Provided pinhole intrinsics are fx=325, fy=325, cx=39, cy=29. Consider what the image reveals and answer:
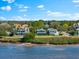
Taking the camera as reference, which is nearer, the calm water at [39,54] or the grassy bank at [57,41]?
the calm water at [39,54]

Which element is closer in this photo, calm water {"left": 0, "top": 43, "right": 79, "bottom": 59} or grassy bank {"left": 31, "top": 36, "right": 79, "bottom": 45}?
calm water {"left": 0, "top": 43, "right": 79, "bottom": 59}

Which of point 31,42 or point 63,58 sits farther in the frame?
point 31,42

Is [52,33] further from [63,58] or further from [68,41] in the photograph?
[63,58]

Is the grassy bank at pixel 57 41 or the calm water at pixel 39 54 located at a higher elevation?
the grassy bank at pixel 57 41

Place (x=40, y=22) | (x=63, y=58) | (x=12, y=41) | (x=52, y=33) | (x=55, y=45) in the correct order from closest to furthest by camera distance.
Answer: (x=63, y=58), (x=55, y=45), (x=12, y=41), (x=52, y=33), (x=40, y=22)

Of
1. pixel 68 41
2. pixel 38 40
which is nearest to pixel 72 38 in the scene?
pixel 68 41

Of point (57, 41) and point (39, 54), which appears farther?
point (57, 41)

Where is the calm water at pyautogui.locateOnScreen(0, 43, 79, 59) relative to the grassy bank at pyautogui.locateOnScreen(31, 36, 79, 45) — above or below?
below

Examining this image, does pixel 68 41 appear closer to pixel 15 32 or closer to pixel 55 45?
pixel 55 45

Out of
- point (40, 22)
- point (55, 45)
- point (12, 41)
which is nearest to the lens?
point (55, 45)

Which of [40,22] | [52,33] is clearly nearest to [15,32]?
[52,33]
